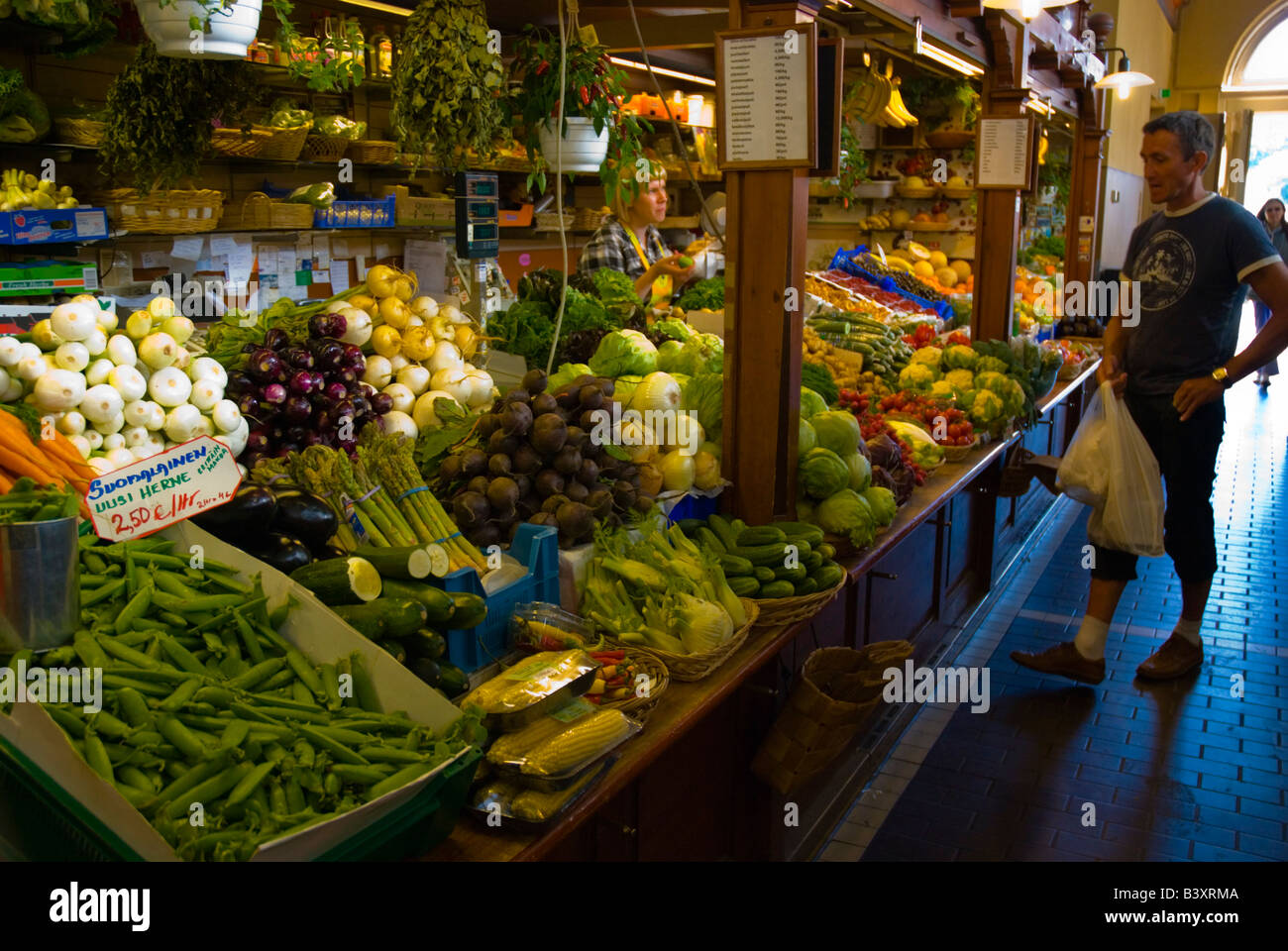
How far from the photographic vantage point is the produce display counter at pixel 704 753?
185 centimetres

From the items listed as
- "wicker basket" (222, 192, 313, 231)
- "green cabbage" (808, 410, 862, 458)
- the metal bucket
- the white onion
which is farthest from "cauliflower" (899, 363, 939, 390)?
the metal bucket

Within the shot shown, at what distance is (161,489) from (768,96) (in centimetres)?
201

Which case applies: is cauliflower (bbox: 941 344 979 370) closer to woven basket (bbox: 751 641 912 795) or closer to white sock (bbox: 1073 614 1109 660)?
white sock (bbox: 1073 614 1109 660)

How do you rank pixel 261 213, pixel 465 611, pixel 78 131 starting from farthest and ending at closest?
pixel 261 213 → pixel 78 131 → pixel 465 611

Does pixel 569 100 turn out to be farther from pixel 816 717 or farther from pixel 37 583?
pixel 37 583

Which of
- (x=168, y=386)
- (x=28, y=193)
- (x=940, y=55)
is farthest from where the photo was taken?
(x=940, y=55)

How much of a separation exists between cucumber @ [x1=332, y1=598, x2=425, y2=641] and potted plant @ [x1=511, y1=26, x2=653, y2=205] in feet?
5.05

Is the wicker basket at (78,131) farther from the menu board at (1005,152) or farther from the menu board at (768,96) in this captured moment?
the menu board at (1005,152)

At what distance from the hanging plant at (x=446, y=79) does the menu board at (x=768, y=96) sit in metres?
0.69

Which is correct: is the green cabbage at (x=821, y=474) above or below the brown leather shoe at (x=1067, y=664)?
above

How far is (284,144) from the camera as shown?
588 centimetres

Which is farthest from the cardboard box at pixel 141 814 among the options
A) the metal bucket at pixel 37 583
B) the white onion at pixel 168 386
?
the white onion at pixel 168 386

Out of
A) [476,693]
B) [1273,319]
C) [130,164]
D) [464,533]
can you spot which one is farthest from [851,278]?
[476,693]

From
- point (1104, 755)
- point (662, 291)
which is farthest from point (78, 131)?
point (1104, 755)
